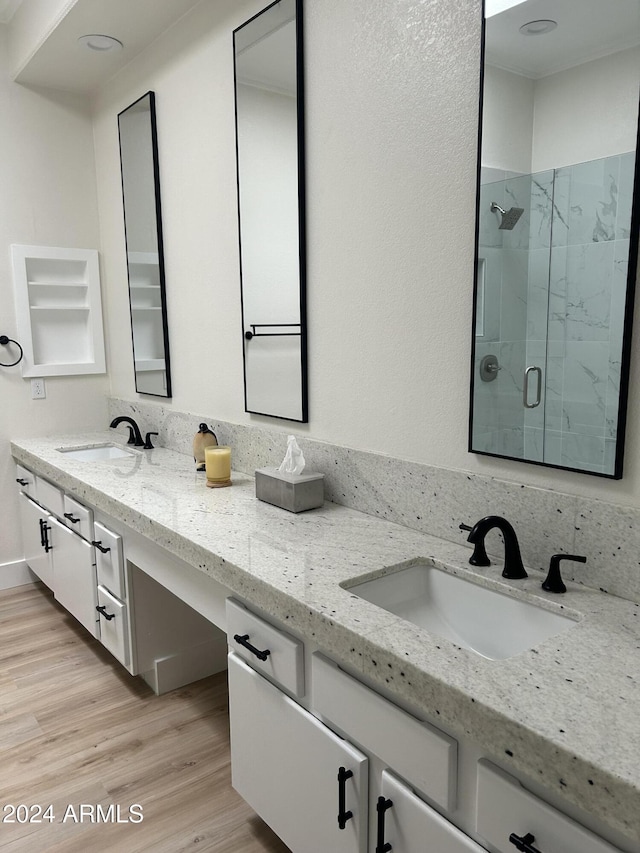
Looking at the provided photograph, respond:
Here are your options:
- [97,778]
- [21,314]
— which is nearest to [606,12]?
[97,778]

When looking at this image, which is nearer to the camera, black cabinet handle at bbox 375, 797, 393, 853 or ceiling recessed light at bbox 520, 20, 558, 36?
black cabinet handle at bbox 375, 797, 393, 853

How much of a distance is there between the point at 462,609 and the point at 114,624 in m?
1.47

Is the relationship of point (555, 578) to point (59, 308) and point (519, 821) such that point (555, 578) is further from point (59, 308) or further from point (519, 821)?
point (59, 308)

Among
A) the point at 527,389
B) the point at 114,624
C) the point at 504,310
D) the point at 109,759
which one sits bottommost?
the point at 109,759

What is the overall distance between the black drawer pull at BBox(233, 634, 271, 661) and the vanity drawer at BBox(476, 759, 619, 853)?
1.92 ft

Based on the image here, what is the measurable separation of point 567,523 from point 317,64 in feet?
4.91

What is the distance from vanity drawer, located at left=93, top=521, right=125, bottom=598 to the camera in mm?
2234

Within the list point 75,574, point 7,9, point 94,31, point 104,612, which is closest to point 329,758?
point 104,612

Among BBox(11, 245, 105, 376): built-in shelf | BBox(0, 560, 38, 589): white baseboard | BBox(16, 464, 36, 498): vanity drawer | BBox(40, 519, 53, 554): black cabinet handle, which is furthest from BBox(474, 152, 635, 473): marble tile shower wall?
BBox(0, 560, 38, 589): white baseboard

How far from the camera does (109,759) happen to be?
2053mm

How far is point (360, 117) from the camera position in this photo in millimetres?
1773

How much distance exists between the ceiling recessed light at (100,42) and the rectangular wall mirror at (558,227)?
2.00 meters

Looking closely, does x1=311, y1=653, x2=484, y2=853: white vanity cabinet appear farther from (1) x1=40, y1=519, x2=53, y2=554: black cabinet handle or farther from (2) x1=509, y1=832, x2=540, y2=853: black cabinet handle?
(1) x1=40, y1=519, x2=53, y2=554: black cabinet handle

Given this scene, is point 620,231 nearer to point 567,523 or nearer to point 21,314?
point 567,523
